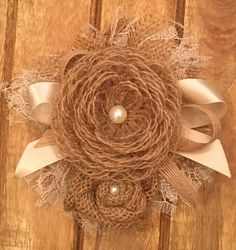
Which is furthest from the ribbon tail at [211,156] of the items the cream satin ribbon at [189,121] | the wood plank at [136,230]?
the wood plank at [136,230]

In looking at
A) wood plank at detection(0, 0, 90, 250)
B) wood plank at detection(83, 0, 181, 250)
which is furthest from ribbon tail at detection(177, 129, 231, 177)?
wood plank at detection(0, 0, 90, 250)

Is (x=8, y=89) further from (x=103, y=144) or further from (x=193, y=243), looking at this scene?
(x=193, y=243)

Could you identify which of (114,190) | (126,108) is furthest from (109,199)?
(126,108)

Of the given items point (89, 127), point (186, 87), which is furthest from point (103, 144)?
point (186, 87)

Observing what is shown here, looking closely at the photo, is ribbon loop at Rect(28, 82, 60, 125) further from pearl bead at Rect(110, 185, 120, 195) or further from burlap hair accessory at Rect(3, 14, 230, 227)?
pearl bead at Rect(110, 185, 120, 195)

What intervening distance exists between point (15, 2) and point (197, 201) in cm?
39

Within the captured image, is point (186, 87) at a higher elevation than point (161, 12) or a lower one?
lower

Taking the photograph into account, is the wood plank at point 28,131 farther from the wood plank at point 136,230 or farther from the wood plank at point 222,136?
the wood plank at point 222,136

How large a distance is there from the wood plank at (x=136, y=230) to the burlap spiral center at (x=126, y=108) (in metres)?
0.08

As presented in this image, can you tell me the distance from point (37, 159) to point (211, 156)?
235mm

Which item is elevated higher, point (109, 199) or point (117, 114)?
point (117, 114)

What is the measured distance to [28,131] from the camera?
2.21ft

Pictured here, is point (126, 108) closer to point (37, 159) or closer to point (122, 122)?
point (122, 122)

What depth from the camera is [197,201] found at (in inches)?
25.9
